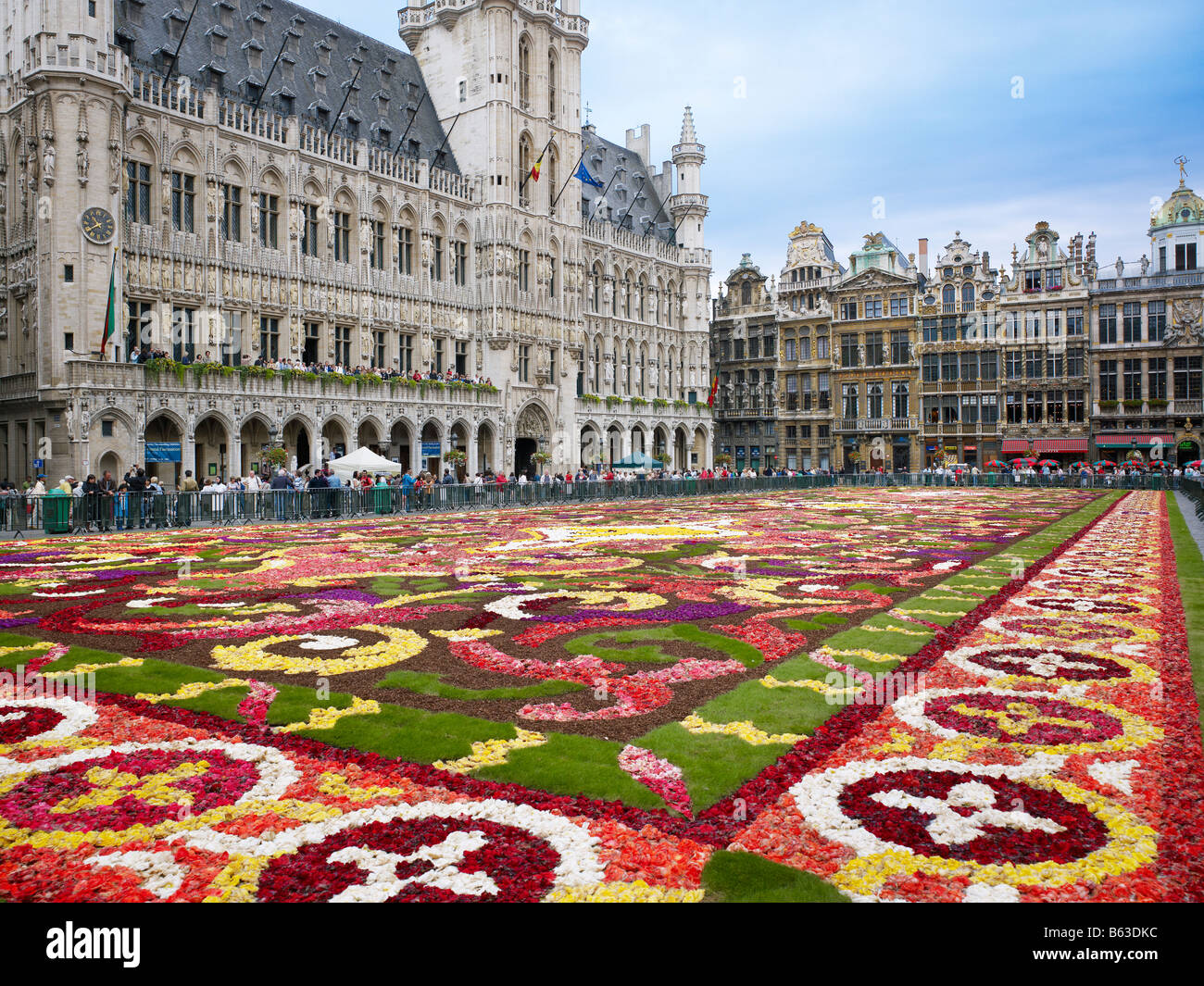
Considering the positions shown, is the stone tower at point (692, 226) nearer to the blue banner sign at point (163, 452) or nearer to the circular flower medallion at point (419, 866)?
the blue banner sign at point (163, 452)

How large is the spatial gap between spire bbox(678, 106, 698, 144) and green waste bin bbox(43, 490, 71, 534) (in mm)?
58202

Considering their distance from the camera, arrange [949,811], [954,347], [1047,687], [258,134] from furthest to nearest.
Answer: [954,347] < [258,134] < [1047,687] < [949,811]

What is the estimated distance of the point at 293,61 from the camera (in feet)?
143

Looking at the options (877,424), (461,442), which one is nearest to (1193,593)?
(461,442)

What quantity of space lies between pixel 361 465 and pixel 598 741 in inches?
1075

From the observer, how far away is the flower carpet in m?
4.00

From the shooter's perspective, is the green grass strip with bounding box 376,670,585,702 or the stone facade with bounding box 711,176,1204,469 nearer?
the green grass strip with bounding box 376,670,585,702

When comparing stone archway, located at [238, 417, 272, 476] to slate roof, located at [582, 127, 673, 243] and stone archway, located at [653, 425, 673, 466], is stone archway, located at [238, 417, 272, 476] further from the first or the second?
stone archway, located at [653, 425, 673, 466]

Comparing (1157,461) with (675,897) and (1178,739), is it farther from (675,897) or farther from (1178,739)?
(675,897)

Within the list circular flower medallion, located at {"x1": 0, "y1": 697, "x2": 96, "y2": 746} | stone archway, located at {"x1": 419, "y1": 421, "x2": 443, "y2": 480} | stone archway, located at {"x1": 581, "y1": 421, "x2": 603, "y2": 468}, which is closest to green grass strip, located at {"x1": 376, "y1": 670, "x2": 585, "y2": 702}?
circular flower medallion, located at {"x1": 0, "y1": 697, "x2": 96, "y2": 746}

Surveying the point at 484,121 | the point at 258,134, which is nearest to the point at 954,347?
the point at 484,121

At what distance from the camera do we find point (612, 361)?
61.2 m

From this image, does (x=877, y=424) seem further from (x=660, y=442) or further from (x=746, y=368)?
(x=660, y=442)
